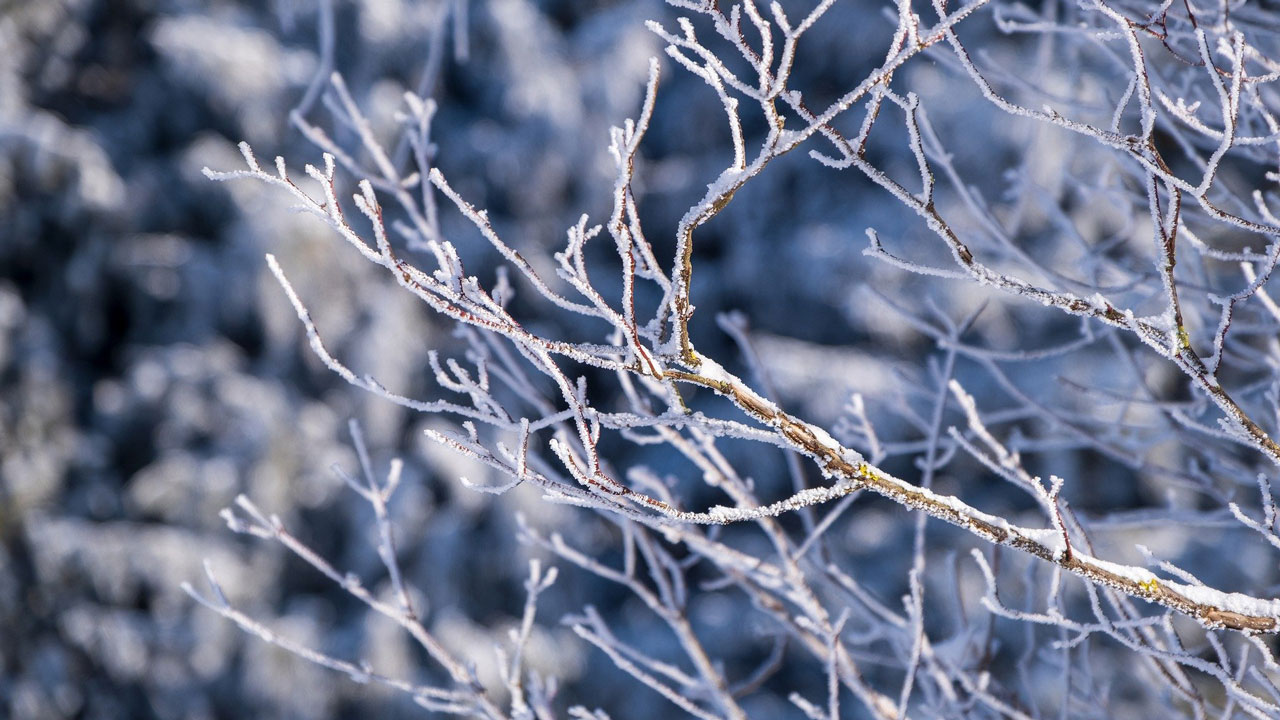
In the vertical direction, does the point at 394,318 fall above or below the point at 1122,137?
below

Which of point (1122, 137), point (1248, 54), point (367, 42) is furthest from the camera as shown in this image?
point (367, 42)

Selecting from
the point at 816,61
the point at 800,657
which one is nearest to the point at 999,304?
the point at 816,61

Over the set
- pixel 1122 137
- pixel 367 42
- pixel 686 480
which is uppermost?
pixel 1122 137

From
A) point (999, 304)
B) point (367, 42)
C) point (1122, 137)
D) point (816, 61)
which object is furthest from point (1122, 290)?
point (367, 42)

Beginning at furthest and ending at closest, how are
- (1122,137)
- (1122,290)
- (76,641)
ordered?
(76,641), (1122,290), (1122,137)

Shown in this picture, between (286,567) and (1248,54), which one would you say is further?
(286,567)

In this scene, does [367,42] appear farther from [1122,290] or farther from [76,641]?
[1122,290]
